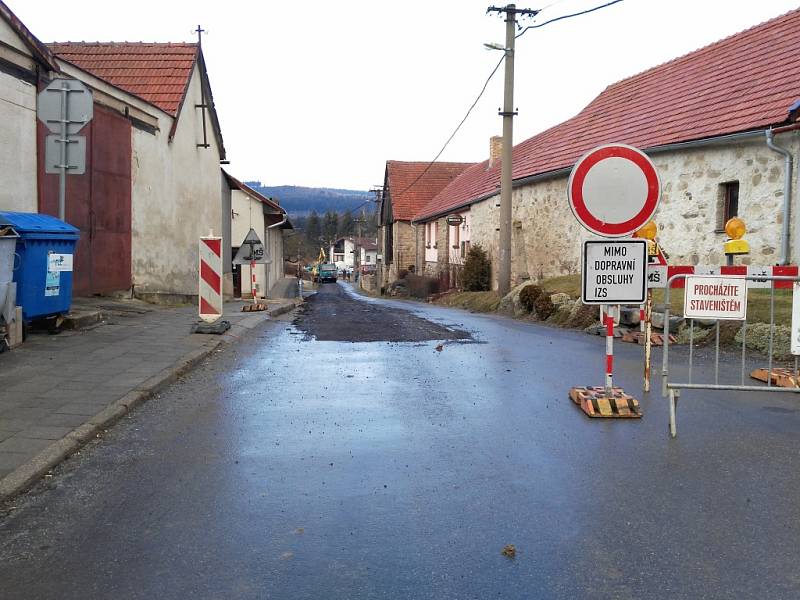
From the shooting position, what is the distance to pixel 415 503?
4117mm

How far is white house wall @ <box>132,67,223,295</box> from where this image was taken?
691 inches

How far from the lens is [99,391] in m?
6.62

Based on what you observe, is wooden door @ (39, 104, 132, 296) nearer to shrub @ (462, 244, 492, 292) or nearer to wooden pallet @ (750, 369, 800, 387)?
wooden pallet @ (750, 369, 800, 387)

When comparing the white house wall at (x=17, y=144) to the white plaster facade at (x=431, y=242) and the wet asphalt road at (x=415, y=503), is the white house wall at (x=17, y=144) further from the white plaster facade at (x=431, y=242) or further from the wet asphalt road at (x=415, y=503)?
the white plaster facade at (x=431, y=242)

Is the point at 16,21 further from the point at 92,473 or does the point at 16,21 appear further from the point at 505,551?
the point at 505,551

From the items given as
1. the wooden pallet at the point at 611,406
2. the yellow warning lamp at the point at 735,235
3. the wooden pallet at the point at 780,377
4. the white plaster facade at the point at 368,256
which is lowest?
the wooden pallet at the point at 611,406

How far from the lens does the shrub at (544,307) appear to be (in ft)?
54.2

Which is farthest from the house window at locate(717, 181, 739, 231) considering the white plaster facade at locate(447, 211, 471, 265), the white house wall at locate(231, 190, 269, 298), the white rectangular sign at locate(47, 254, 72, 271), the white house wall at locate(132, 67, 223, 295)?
the white house wall at locate(231, 190, 269, 298)

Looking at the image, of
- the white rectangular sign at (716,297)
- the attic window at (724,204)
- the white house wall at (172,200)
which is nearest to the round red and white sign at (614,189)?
the white rectangular sign at (716,297)

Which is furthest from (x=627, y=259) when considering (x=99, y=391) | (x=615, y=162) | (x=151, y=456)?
(x=99, y=391)

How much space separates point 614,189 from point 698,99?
44.1ft

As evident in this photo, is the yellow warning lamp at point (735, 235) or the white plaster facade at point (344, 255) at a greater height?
the white plaster facade at point (344, 255)

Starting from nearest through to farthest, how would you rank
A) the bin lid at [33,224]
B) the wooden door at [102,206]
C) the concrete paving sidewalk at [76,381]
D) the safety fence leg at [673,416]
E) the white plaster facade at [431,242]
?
the concrete paving sidewalk at [76,381] → the safety fence leg at [673,416] → the bin lid at [33,224] → the wooden door at [102,206] → the white plaster facade at [431,242]

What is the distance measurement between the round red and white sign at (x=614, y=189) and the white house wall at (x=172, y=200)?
1318 cm
